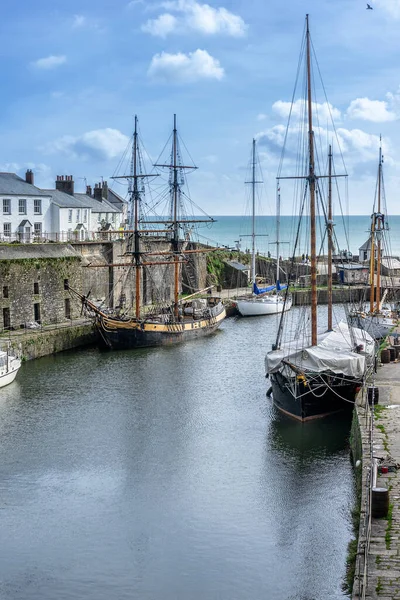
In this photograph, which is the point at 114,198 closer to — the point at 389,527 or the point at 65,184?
the point at 65,184

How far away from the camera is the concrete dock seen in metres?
13.5

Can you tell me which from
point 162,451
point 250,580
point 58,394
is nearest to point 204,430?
point 162,451

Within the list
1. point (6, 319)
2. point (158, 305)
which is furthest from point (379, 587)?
point (158, 305)

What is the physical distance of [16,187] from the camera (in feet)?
167

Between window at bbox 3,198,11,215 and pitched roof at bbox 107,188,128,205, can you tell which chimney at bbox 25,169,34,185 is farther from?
pitched roof at bbox 107,188,128,205

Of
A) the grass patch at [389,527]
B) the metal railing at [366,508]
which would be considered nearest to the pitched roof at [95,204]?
the metal railing at [366,508]

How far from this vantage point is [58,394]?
102 ft

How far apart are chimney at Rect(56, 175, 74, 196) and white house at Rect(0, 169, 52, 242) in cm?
579

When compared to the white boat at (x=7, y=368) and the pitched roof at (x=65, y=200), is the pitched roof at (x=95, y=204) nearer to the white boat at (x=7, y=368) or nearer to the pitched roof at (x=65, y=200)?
the pitched roof at (x=65, y=200)

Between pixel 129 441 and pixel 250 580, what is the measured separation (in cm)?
950

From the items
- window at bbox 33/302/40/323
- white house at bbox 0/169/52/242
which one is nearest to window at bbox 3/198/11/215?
white house at bbox 0/169/52/242

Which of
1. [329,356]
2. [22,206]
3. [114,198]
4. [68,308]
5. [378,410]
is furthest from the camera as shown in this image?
[114,198]

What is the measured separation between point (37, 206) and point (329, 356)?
29.8 meters

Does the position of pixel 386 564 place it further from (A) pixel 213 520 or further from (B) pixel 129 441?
(B) pixel 129 441
